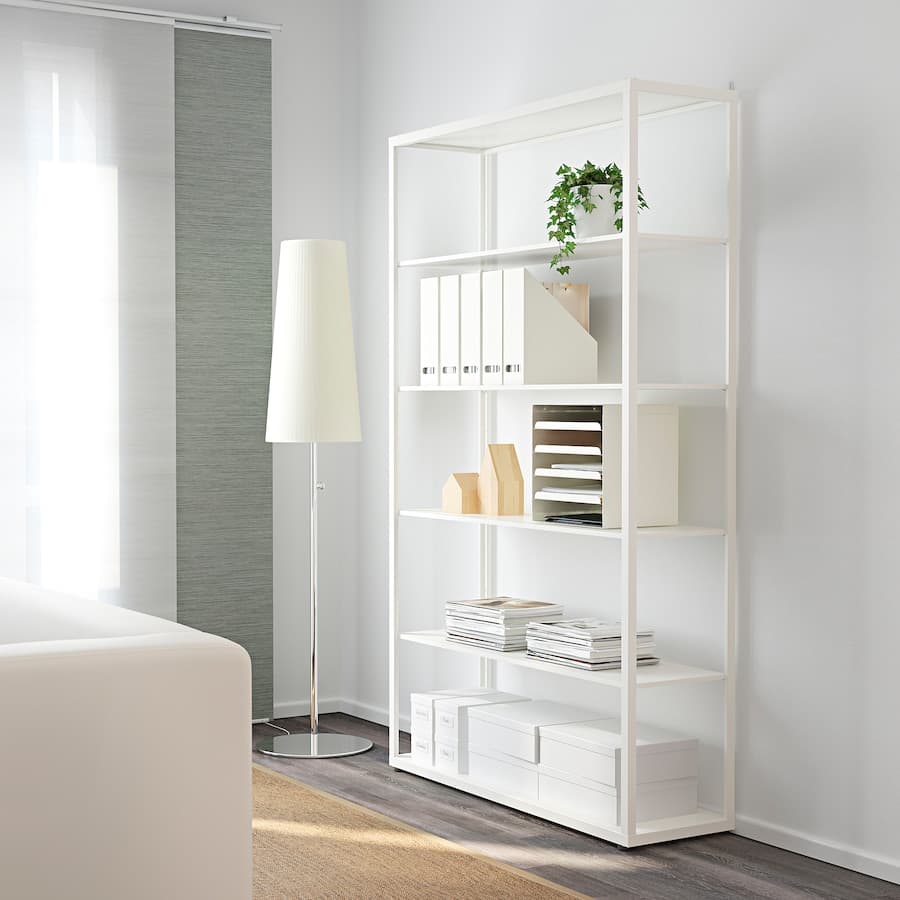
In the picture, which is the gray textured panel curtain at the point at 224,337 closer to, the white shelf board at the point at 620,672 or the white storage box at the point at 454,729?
the white storage box at the point at 454,729

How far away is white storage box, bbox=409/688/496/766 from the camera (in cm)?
416

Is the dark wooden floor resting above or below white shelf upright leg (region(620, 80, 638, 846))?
below

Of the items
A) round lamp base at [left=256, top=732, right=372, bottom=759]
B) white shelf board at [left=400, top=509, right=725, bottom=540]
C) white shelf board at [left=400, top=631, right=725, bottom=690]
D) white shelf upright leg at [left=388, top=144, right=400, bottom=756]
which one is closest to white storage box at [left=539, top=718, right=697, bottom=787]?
white shelf board at [left=400, top=631, right=725, bottom=690]

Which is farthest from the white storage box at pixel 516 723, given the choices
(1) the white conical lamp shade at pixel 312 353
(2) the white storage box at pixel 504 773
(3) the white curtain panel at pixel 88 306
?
(3) the white curtain panel at pixel 88 306

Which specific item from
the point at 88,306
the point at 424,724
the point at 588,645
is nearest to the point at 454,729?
the point at 424,724

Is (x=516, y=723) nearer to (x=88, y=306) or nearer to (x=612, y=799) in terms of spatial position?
(x=612, y=799)

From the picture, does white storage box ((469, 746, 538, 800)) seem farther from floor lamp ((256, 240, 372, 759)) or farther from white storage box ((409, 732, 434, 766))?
floor lamp ((256, 240, 372, 759))

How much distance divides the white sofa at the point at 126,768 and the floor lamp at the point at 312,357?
84.1 inches

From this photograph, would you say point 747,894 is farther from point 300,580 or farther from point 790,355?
point 300,580

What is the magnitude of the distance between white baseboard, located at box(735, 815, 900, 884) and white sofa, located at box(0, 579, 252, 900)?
5.32 feet

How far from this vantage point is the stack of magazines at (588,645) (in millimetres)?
3557

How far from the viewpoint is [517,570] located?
14.4ft

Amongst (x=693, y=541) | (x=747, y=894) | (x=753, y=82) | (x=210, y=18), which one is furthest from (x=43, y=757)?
(x=210, y=18)

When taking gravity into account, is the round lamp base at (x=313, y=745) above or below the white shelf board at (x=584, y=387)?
below
